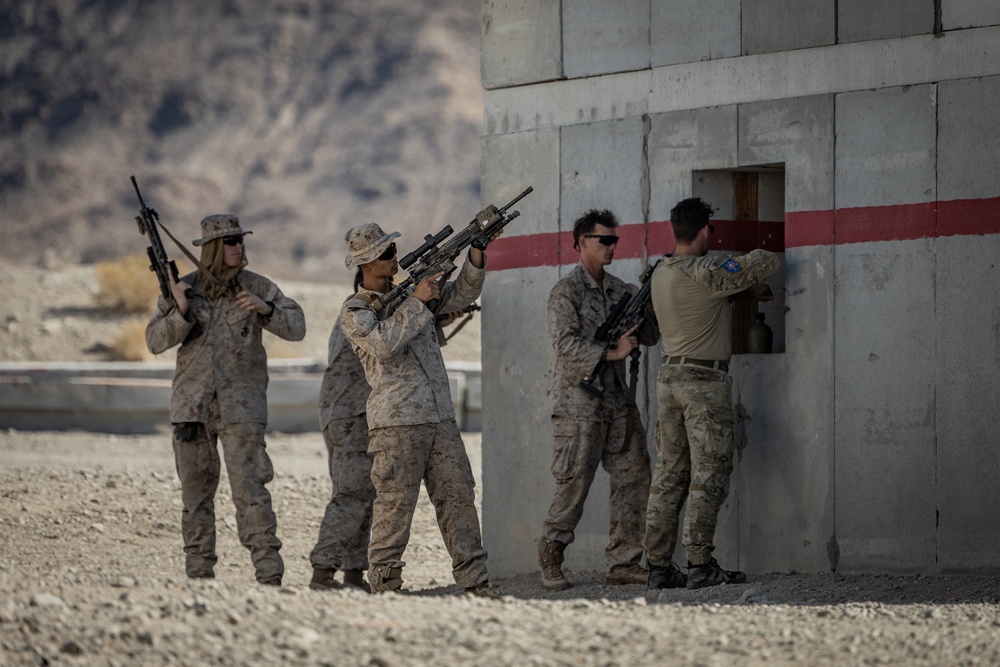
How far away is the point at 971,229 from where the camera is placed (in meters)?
7.59

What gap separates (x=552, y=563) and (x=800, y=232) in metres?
2.32

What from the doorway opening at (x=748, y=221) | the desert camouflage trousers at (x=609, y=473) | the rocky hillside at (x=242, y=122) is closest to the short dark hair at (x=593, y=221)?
the doorway opening at (x=748, y=221)

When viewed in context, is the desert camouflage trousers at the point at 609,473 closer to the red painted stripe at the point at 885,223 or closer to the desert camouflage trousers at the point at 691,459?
the desert camouflage trousers at the point at 691,459

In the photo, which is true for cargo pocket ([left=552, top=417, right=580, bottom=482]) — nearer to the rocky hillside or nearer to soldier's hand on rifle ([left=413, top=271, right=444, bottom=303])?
soldier's hand on rifle ([left=413, top=271, right=444, bottom=303])

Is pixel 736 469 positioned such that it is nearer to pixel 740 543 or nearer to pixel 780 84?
pixel 740 543

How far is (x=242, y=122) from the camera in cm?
5166

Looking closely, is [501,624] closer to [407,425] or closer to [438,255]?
[407,425]

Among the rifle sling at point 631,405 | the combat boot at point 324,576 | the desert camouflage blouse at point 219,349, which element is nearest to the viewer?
the desert camouflage blouse at point 219,349

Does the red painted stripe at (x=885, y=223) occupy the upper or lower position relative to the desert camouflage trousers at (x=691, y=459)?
upper

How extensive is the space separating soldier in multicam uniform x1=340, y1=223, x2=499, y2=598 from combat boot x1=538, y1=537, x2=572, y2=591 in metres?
Result: 0.80

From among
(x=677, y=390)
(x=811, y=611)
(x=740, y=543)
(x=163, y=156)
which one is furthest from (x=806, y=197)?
(x=163, y=156)

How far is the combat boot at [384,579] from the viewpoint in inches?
300

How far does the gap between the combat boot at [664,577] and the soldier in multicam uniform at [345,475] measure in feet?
5.71

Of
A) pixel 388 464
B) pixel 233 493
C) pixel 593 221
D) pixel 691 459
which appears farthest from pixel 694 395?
pixel 233 493
